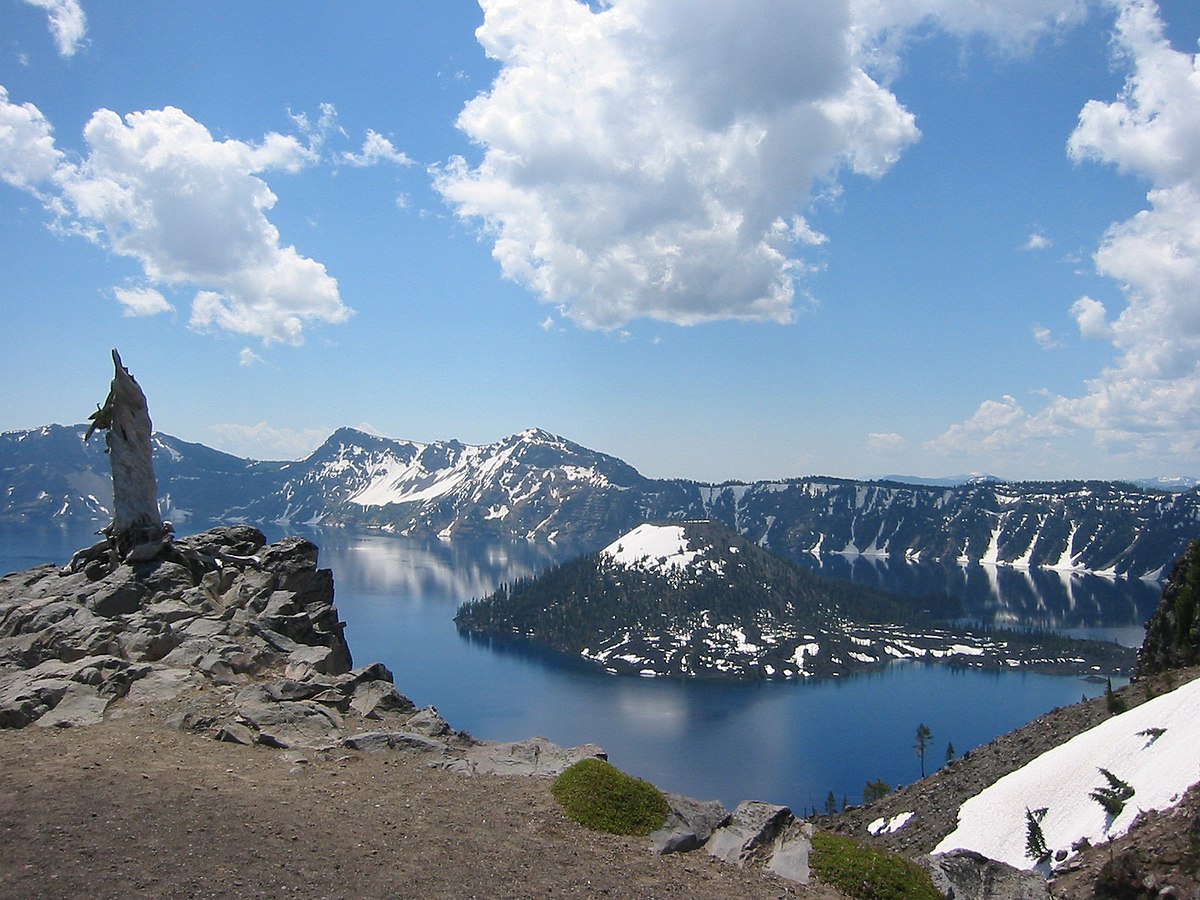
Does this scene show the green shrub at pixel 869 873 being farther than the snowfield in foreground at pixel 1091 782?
No

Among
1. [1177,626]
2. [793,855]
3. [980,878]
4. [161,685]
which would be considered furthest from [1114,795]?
[161,685]

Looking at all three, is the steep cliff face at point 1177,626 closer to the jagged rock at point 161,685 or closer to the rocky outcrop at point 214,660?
the rocky outcrop at point 214,660

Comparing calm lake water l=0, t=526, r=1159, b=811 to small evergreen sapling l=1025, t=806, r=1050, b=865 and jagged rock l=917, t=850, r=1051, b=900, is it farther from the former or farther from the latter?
jagged rock l=917, t=850, r=1051, b=900

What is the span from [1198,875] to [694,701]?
5989 inches

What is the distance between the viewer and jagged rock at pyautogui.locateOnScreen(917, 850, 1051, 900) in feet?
49.5

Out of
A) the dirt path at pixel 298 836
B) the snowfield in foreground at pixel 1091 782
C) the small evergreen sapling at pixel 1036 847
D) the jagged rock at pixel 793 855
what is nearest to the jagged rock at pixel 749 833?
the jagged rock at pixel 793 855

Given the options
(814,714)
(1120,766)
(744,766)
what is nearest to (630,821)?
(1120,766)

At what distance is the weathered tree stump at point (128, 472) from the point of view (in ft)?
104

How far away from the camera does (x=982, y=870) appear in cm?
1591

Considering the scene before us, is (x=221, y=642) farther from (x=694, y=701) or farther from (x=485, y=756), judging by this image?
(x=694, y=701)

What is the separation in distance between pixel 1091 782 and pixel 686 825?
41250mm

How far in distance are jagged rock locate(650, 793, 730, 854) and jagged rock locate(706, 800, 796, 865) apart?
20 centimetres

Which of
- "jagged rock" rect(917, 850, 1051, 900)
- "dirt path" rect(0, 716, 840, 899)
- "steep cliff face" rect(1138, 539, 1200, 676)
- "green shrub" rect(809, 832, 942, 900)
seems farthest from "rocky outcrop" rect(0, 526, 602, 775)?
"steep cliff face" rect(1138, 539, 1200, 676)

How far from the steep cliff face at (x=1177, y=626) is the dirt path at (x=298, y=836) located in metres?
65.4
